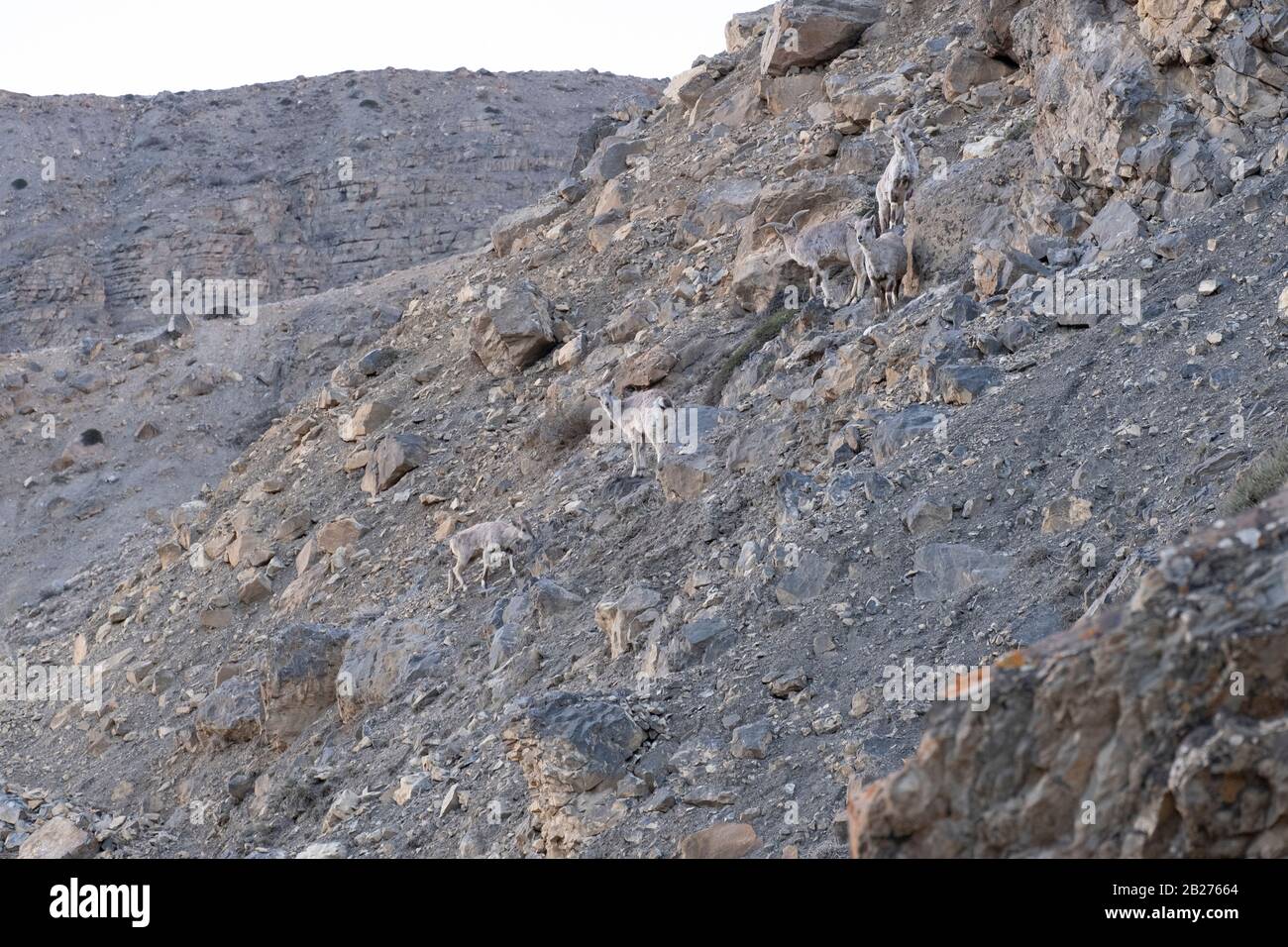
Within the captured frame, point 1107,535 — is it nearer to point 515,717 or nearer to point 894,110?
point 515,717

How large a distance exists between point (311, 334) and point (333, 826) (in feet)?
76.2

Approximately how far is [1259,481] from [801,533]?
4.15m

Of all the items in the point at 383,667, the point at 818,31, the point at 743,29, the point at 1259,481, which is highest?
the point at 743,29

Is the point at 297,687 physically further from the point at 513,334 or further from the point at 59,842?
the point at 513,334

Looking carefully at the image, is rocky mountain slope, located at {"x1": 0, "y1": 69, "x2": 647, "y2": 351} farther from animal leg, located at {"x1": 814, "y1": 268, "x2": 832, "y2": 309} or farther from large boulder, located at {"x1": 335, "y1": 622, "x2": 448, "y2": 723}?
large boulder, located at {"x1": 335, "y1": 622, "x2": 448, "y2": 723}

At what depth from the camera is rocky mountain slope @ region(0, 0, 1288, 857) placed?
4.80 meters

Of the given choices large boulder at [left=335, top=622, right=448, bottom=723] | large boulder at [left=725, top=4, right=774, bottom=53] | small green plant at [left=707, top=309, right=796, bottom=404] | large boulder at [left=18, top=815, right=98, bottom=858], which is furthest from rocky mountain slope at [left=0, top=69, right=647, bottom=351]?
large boulder at [left=18, top=815, right=98, bottom=858]

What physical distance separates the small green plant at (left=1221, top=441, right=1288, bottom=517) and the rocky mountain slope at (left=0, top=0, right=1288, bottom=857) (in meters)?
0.46

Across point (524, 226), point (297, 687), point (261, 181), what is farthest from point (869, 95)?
point (261, 181)

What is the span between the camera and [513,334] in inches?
772

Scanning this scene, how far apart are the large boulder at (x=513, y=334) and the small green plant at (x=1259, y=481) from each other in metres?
13.2

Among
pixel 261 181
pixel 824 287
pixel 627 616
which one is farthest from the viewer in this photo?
pixel 261 181

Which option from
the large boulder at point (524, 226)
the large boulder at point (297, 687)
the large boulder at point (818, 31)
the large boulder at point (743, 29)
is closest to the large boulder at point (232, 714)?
the large boulder at point (297, 687)

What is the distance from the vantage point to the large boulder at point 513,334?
19609 mm
